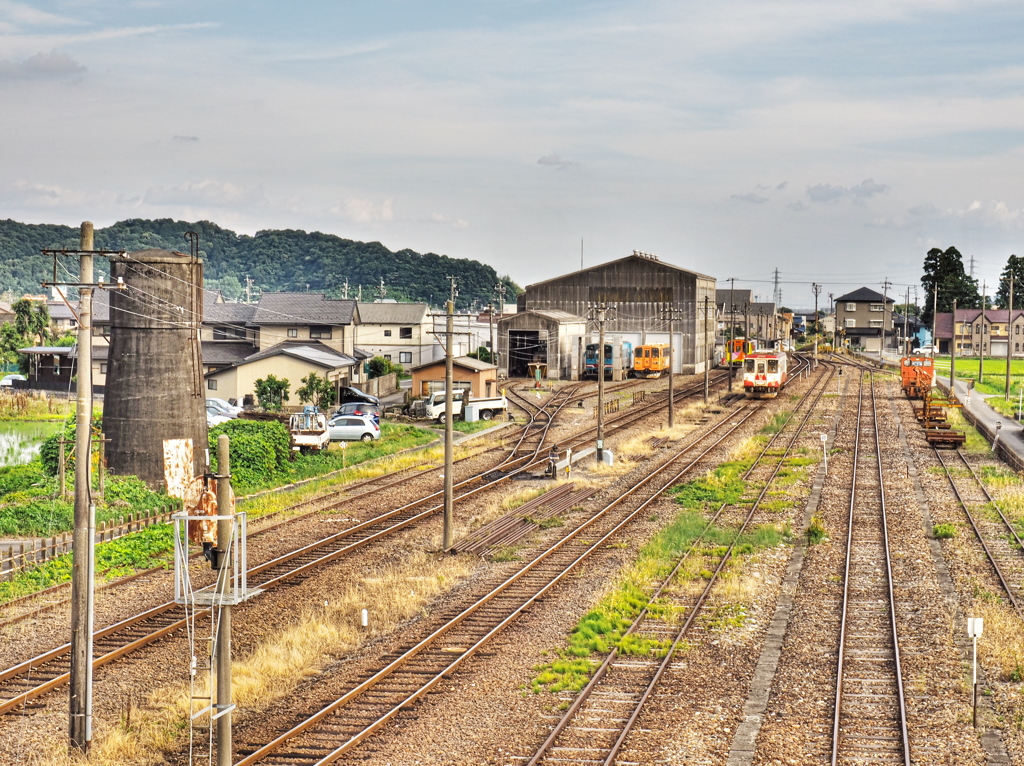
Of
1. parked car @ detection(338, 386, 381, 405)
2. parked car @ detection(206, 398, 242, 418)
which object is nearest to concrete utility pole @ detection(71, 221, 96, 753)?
parked car @ detection(206, 398, 242, 418)

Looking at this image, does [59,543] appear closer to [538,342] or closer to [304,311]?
[304,311]

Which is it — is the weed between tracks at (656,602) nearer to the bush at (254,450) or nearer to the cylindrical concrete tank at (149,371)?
the bush at (254,450)

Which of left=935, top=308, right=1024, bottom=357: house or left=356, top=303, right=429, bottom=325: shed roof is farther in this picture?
left=935, top=308, right=1024, bottom=357: house

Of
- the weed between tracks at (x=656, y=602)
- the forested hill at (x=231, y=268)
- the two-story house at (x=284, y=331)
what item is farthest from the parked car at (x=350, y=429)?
the forested hill at (x=231, y=268)

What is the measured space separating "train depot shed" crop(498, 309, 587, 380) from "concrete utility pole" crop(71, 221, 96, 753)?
188 feet

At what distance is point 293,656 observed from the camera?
51.6 feet

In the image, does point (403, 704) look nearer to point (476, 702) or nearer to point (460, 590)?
point (476, 702)

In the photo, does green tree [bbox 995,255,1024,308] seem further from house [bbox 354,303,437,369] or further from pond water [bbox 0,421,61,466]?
pond water [bbox 0,421,61,466]

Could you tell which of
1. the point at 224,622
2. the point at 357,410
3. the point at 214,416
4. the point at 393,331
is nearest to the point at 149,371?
the point at 214,416

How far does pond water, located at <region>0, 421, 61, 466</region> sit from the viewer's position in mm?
37938

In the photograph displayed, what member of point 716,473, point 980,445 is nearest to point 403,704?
point 716,473

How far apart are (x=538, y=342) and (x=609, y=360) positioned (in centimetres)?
530

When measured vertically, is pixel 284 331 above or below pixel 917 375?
above

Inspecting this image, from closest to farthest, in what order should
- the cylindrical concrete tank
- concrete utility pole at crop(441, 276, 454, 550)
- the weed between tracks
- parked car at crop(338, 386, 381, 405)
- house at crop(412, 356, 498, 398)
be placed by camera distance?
the weed between tracks < concrete utility pole at crop(441, 276, 454, 550) < the cylindrical concrete tank < parked car at crop(338, 386, 381, 405) < house at crop(412, 356, 498, 398)
